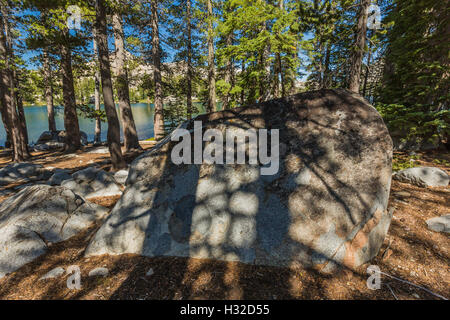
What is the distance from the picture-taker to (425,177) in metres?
5.15

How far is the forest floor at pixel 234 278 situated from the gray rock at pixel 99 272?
0.06 m

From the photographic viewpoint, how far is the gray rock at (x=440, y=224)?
347cm

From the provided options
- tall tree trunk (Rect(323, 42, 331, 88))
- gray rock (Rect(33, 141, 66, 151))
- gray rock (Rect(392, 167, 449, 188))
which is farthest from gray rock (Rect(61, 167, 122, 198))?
gray rock (Rect(33, 141, 66, 151))

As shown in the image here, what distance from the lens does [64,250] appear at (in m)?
3.58

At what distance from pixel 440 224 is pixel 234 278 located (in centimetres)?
419

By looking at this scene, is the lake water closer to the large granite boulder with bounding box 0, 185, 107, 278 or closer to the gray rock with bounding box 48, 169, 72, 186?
the gray rock with bounding box 48, 169, 72, 186

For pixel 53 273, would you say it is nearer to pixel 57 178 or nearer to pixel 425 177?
pixel 57 178

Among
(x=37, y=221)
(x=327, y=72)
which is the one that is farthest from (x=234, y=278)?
(x=327, y=72)

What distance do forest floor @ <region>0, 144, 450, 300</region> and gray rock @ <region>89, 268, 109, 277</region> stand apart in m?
0.06

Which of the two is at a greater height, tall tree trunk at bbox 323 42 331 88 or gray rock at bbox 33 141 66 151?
tall tree trunk at bbox 323 42 331 88

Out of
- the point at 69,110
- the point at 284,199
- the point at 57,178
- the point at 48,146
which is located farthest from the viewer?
the point at 48,146

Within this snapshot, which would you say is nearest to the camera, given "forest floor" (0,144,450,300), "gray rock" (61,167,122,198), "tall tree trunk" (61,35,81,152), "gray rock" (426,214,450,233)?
"forest floor" (0,144,450,300)

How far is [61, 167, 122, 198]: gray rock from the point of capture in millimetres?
5934
